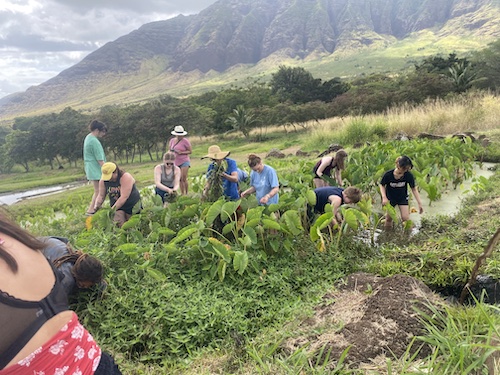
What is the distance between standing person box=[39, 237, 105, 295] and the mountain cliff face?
447ft

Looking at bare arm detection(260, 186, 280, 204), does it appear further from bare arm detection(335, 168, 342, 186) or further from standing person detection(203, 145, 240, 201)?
bare arm detection(335, 168, 342, 186)

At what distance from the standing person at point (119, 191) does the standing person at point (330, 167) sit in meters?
2.61

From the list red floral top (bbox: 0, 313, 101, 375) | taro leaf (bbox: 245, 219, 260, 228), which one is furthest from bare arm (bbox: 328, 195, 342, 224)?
red floral top (bbox: 0, 313, 101, 375)

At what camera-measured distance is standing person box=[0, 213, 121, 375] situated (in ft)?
3.52

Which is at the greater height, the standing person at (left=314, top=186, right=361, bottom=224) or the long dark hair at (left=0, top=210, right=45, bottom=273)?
the long dark hair at (left=0, top=210, right=45, bottom=273)

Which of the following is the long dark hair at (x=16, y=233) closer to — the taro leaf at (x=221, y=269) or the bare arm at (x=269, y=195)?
the taro leaf at (x=221, y=269)

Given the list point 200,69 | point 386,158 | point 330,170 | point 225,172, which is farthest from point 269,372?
point 200,69

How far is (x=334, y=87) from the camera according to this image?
29172 millimetres

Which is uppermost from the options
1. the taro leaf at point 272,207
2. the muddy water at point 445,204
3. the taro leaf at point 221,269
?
the taro leaf at point 272,207

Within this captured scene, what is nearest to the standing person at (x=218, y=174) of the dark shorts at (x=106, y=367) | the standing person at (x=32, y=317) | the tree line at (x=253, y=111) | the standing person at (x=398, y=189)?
the standing person at (x=398, y=189)

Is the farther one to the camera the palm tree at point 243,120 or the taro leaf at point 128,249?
the palm tree at point 243,120

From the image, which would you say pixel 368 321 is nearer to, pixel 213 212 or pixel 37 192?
pixel 213 212

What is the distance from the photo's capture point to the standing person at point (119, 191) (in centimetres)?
433

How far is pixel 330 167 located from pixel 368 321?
3.10 m
